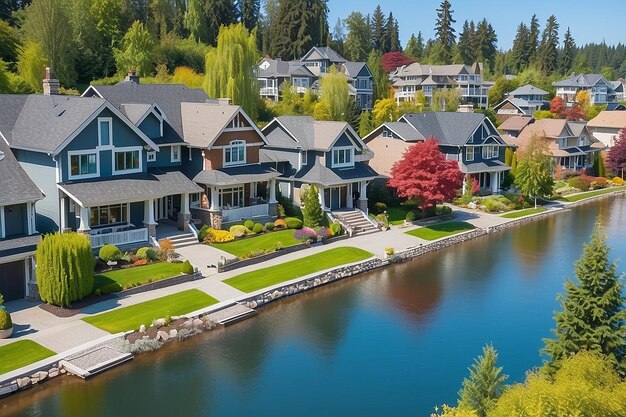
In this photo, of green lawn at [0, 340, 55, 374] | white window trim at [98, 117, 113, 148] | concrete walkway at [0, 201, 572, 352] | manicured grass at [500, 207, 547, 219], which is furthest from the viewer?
manicured grass at [500, 207, 547, 219]

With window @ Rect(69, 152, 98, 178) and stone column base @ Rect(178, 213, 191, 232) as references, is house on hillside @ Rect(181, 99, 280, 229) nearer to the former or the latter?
stone column base @ Rect(178, 213, 191, 232)

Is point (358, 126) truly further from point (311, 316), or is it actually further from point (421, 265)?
point (311, 316)

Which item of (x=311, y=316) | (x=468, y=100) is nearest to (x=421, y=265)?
(x=311, y=316)

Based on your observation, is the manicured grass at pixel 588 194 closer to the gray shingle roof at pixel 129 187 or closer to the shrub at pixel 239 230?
the shrub at pixel 239 230

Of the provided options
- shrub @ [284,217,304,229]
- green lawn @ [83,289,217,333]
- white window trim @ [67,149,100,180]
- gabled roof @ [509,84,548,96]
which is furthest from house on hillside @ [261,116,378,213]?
gabled roof @ [509,84,548,96]

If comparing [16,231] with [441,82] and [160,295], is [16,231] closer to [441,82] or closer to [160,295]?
[160,295]

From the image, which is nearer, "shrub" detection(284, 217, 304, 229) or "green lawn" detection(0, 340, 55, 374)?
"green lawn" detection(0, 340, 55, 374)
